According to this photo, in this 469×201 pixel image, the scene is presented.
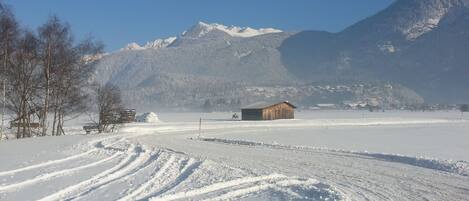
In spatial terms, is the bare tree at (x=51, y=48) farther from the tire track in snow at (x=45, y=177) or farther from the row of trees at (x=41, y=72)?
the tire track in snow at (x=45, y=177)

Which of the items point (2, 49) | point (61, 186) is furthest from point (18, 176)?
point (2, 49)

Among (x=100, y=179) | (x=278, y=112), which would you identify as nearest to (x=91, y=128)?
(x=100, y=179)

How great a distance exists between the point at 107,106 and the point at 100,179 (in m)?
28.0

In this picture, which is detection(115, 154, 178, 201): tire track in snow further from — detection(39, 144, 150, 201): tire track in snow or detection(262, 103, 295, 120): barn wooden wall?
detection(262, 103, 295, 120): barn wooden wall

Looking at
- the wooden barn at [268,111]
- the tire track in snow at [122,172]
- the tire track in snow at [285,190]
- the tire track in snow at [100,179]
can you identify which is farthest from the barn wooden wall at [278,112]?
the tire track in snow at [285,190]

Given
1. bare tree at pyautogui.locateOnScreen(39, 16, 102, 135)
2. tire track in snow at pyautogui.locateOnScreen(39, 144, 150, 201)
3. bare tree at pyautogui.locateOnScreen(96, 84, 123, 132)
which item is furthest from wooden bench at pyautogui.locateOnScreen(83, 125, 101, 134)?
tire track in snow at pyautogui.locateOnScreen(39, 144, 150, 201)

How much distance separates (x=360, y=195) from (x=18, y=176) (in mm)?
8234

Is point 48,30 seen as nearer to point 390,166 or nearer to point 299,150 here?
point 299,150

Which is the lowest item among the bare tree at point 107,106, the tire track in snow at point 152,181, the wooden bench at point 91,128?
the tire track in snow at point 152,181

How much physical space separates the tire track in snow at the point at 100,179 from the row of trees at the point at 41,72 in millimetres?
12360

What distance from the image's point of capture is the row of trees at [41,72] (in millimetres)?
29141

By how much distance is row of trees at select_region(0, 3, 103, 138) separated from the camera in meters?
29.1

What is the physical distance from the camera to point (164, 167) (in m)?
16.6

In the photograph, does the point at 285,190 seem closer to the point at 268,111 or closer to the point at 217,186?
the point at 217,186
